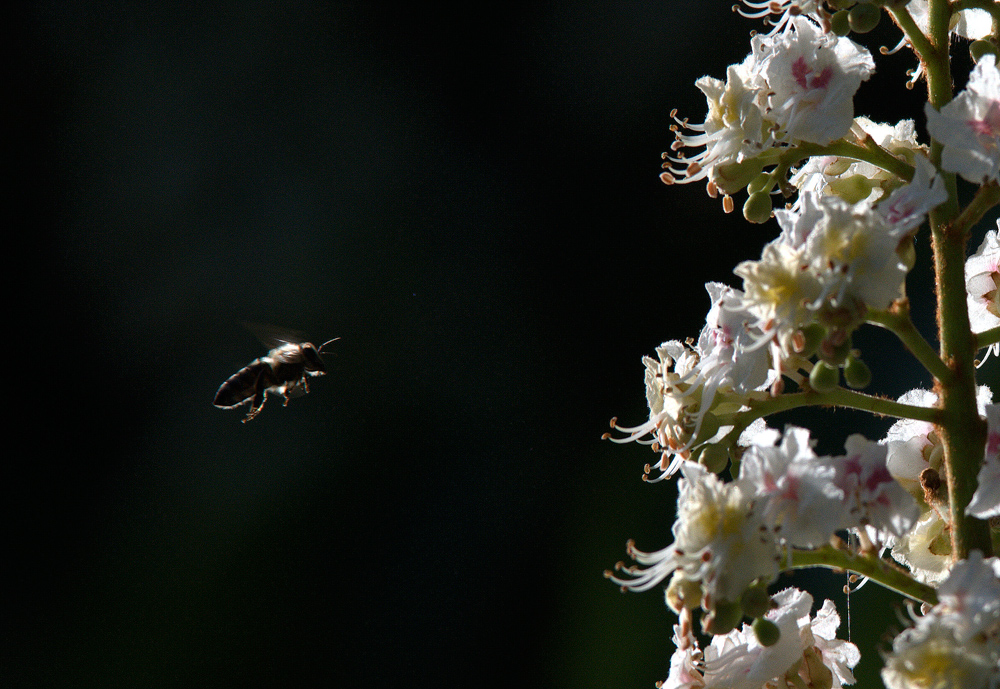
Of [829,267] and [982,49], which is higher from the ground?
[982,49]

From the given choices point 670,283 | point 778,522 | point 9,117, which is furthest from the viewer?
point 9,117

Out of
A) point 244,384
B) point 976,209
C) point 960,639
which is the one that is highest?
point 244,384

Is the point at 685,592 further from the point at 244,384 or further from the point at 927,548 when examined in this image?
the point at 244,384

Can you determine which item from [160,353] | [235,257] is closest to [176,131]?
[235,257]

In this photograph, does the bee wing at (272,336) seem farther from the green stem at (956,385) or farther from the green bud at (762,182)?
the green stem at (956,385)

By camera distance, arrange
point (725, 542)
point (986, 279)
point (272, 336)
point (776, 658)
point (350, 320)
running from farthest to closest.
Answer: point (350, 320), point (272, 336), point (986, 279), point (776, 658), point (725, 542)

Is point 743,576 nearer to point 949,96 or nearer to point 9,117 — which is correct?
point 949,96

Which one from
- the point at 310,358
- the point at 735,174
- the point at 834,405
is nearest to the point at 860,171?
the point at 735,174

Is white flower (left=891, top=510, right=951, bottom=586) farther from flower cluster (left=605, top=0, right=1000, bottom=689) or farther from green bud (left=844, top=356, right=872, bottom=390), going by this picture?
green bud (left=844, top=356, right=872, bottom=390)
